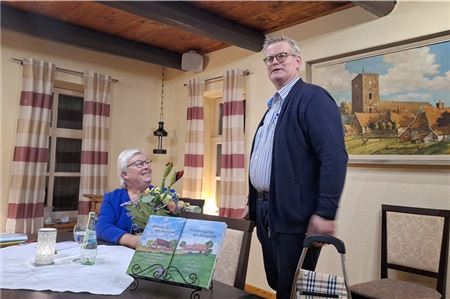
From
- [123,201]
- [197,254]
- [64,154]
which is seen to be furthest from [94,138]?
[197,254]

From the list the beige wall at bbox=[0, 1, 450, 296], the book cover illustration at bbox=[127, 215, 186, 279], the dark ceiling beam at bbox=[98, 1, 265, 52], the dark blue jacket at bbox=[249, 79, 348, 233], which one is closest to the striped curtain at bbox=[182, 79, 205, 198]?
the beige wall at bbox=[0, 1, 450, 296]

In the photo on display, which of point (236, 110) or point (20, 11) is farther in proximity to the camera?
point (236, 110)

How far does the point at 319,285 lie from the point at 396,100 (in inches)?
68.0

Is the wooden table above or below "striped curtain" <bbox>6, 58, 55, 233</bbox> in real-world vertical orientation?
below

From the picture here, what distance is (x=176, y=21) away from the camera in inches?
108

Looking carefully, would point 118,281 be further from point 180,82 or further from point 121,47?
point 180,82

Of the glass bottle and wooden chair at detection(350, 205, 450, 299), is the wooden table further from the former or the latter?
wooden chair at detection(350, 205, 450, 299)

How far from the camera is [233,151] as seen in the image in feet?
11.0

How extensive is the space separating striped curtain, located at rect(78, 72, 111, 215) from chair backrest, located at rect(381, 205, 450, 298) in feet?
8.88

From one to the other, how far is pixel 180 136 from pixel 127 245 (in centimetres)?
266

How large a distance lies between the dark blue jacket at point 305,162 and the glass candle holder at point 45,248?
842 millimetres

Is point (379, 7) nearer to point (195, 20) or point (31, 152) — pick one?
point (195, 20)

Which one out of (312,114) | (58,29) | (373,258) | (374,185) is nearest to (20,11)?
(58,29)

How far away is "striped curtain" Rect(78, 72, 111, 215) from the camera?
359cm
